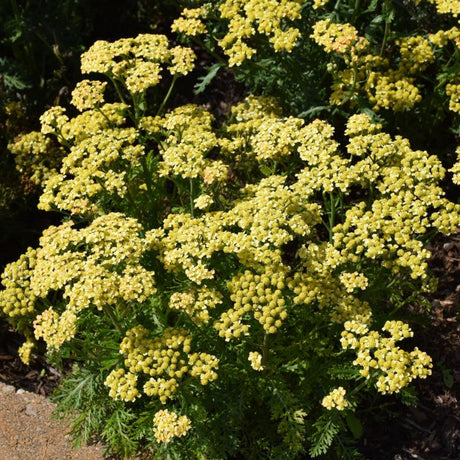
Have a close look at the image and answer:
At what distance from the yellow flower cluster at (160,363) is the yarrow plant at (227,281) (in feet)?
0.05

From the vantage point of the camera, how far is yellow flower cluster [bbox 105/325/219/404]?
4465 millimetres

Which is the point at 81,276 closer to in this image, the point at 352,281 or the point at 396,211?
the point at 352,281

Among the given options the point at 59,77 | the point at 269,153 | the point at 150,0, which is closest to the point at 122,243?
the point at 269,153

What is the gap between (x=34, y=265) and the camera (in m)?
5.32

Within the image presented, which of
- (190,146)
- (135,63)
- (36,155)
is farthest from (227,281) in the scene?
(36,155)

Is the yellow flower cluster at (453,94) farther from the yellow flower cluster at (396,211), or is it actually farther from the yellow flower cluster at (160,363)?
the yellow flower cluster at (160,363)

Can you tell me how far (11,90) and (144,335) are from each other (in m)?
4.19

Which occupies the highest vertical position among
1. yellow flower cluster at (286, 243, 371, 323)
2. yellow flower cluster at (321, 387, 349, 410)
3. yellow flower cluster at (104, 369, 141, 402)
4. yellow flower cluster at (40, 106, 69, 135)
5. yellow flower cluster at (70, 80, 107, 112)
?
yellow flower cluster at (70, 80, 107, 112)

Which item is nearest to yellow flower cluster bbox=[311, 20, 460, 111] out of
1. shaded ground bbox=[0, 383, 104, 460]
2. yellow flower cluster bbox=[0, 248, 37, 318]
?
yellow flower cluster bbox=[0, 248, 37, 318]

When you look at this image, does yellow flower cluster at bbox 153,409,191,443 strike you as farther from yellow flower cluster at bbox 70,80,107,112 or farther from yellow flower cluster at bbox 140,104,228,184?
yellow flower cluster at bbox 70,80,107,112

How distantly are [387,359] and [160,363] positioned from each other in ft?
4.76

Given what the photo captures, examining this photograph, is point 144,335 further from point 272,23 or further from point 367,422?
point 272,23

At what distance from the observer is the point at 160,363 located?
14.8 ft

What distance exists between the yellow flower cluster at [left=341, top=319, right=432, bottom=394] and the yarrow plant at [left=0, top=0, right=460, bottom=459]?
0.04 ft
